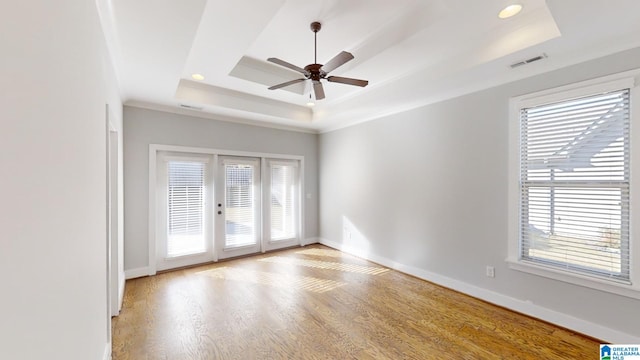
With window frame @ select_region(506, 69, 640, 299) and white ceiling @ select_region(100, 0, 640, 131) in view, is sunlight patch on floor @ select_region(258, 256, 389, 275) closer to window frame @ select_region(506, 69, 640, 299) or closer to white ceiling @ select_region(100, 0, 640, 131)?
window frame @ select_region(506, 69, 640, 299)

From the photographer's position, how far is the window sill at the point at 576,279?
2.21 meters

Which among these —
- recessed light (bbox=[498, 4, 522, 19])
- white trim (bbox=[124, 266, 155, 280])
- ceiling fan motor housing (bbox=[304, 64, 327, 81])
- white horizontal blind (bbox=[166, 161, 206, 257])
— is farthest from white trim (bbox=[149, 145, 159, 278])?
recessed light (bbox=[498, 4, 522, 19])

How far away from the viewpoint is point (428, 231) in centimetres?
375

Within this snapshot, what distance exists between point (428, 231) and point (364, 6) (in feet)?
9.75

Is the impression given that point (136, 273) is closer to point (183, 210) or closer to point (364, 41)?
point (183, 210)

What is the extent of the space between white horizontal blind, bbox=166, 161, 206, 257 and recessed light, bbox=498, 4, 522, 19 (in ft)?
14.3

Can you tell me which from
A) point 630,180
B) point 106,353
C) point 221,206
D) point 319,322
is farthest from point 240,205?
point 630,180

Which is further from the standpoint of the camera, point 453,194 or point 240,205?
point 240,205

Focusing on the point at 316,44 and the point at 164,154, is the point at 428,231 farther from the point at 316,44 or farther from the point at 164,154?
the point at 164,154

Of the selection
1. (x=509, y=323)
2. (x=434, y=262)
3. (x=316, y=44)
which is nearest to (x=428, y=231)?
(x=434, y=262)

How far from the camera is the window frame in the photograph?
2.18 m

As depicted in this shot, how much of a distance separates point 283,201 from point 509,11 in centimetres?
448

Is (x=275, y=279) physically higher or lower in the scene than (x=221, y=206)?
lower

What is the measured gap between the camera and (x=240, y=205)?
16.0 feet
